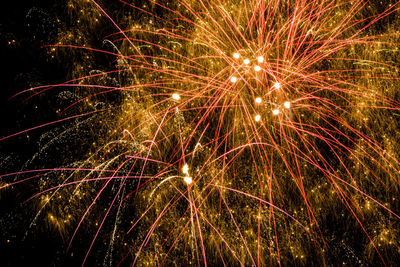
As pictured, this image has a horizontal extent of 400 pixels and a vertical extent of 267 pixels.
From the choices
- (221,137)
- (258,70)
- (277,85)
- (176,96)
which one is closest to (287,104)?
(277,85)

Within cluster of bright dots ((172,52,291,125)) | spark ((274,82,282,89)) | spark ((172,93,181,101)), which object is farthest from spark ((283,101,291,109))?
spark ((172,93,181,101))

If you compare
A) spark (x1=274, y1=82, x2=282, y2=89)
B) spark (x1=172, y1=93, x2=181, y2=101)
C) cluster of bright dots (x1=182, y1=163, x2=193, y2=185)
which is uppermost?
spark (x1=172, y1=93, x2=181, y2=101)

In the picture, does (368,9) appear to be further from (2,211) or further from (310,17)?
(2,211)

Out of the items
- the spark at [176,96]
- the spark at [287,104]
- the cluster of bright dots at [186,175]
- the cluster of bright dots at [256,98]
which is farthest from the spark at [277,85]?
the cluster of bright dots at [186,175]

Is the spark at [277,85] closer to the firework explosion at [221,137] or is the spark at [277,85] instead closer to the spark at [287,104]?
the firework explosion at [221,137]

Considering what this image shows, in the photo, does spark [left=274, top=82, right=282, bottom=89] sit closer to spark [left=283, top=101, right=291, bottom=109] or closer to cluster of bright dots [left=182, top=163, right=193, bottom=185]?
spark [left=283, top=101, right=291, bottom=109]

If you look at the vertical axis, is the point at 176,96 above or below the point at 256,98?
above

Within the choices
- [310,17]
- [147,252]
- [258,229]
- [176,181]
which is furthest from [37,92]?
[310,17]

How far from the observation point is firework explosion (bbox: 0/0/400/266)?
2234 millimetres

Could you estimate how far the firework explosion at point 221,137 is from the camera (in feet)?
7.33

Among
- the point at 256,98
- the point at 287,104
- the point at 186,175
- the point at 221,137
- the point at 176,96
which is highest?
the point at 176,96

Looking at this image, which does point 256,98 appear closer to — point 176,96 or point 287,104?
point 287,104

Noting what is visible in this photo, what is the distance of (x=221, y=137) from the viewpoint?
92.4 inches

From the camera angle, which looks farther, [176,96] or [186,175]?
[176,96]
